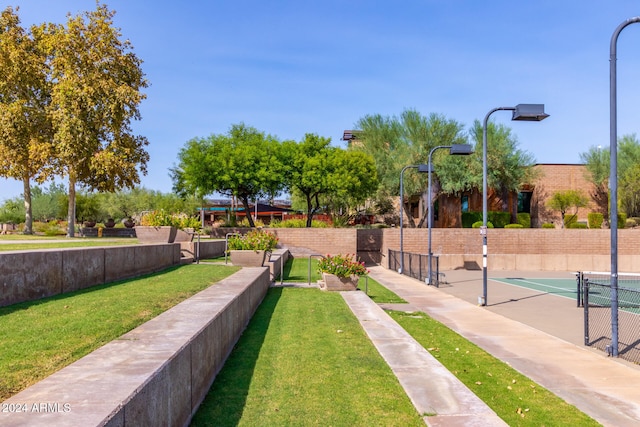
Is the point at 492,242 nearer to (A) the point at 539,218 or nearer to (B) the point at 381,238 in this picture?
(B) the point at 381,238

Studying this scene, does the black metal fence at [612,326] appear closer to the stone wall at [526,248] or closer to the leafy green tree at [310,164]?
the stone wall at [526,248]

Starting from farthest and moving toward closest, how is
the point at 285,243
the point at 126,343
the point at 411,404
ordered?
the point at 285,243
the point at 411,404
the point at 126,343

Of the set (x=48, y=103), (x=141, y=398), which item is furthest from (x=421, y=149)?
(x=141, y=398)

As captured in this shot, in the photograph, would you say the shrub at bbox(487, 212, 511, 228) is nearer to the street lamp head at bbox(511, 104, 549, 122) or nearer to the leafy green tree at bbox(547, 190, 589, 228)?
the leafy green tree at bbox(547, 190, 589, 228)

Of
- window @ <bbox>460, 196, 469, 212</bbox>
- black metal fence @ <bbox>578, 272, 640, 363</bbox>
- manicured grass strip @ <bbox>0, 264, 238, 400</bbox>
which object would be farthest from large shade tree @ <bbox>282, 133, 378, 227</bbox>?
manicured grass strip @ <bbox>0, 264, 238, 400</bbox>

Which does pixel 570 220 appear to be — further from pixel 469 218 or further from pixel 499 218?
pixel 469 218

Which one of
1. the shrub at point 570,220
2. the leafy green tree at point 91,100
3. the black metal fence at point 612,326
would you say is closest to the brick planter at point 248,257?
the black metal fence at point 612,326

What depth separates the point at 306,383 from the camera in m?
5.65

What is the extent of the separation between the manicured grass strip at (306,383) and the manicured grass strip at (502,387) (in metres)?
1.30

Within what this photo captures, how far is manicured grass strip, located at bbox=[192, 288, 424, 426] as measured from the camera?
4602 mm

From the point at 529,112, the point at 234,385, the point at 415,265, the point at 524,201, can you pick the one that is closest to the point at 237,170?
the point at 415,265

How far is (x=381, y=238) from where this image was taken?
3481 centimetres

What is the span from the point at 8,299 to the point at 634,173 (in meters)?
54.0

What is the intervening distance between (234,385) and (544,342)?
24.1 ft
